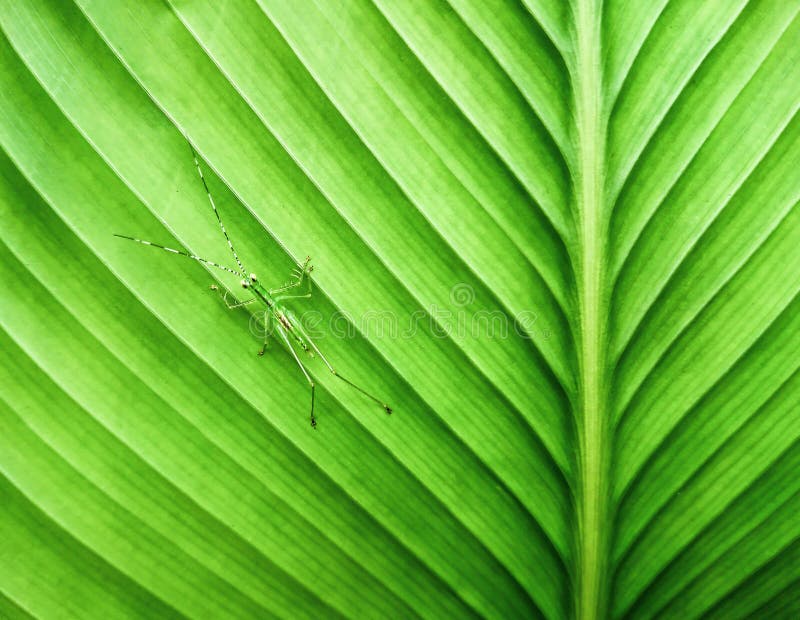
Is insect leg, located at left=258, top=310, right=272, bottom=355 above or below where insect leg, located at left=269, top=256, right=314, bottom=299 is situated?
below

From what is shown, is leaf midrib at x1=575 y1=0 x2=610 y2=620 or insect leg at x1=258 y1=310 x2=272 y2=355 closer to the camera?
leaf midrib at x1=575 y1=0 x2=610 y2=620

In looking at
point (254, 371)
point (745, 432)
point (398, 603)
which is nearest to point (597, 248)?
point (745, 432)

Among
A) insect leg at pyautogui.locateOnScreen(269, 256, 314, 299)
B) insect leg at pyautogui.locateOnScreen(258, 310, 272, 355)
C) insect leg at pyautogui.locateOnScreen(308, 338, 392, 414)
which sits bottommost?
insect leg at pyautogui.locateOnScreen(308, 338, 392, 414)

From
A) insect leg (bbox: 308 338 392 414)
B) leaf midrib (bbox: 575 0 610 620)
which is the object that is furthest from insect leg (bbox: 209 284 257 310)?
leaf midrib (bbox: 575 0 610 620)

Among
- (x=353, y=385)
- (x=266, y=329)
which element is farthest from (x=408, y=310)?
(x=266, y=329)

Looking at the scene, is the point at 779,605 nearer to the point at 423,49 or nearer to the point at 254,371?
the point at 254,371

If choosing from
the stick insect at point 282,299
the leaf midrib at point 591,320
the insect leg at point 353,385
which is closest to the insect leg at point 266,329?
the stick insect at point 282,299

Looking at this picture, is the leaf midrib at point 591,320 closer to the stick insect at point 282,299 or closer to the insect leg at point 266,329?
the stick insect at point 282,299

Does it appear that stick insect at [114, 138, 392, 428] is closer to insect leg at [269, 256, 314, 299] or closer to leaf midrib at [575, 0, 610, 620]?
insect leg at [269, 256, 314, 299]
